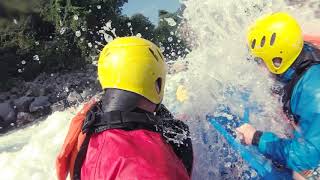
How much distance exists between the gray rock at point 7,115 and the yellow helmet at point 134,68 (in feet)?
55.9

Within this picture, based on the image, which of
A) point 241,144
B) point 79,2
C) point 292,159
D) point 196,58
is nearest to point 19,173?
point 196,58

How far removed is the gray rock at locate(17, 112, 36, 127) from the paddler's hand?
15.7 metres

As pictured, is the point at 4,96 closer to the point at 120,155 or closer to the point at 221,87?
Result: the point at 221,87

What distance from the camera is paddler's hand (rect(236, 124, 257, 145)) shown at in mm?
2971

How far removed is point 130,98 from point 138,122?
12 cm

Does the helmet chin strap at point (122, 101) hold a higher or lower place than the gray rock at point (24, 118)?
higher

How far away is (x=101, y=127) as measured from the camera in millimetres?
2020

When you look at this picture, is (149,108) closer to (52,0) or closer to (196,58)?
(196,58)

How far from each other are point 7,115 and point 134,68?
726 inches

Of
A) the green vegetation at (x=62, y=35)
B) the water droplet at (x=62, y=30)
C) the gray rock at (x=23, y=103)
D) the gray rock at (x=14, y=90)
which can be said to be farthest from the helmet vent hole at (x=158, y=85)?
the gray rock at (x=14, y=90)

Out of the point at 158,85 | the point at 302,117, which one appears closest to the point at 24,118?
the point at 302,117

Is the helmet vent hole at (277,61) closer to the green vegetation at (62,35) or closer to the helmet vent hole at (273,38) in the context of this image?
the helmet vent hole at (273,38)

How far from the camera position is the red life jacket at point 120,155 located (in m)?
1.84

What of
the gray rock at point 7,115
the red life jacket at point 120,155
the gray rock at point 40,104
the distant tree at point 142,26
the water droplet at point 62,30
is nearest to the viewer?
the red life jacket at point 120,155
